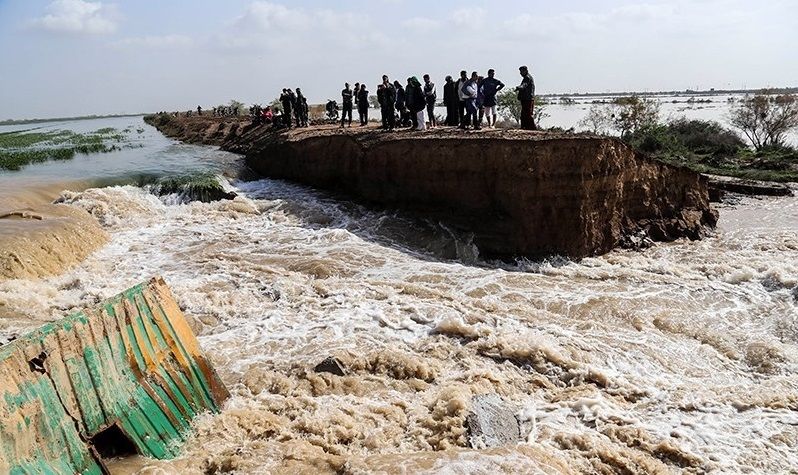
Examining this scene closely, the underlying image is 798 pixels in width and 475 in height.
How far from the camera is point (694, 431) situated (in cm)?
527

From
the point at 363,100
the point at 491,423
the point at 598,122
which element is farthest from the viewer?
the point at 598,122

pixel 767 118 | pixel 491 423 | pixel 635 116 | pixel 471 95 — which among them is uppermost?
pixel 471 95

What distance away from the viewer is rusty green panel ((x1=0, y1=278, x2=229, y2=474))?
3740 millimetres

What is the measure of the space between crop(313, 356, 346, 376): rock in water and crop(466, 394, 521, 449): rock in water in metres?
1.63

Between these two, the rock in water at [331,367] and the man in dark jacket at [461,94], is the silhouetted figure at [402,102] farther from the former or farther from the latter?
the rock in water at [331,367]

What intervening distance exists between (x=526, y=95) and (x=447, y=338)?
306 inches

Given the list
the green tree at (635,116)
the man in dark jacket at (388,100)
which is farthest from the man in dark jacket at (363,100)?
the green tree at (635,116)

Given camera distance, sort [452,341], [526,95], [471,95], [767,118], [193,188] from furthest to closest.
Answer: [767,118] < [193,188] < [471,95] < [526,95] < [452,341]

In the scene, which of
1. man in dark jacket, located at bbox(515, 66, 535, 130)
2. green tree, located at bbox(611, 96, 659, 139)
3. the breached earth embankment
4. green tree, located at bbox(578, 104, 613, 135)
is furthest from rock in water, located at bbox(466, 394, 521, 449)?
green tree, located at bbox(578, 104, 613, 135)

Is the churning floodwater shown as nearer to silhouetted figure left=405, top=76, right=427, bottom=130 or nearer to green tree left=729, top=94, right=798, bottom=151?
silhouetted figure left=405, top=76, right=427, bottom=130

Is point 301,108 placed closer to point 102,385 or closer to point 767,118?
point 102,385

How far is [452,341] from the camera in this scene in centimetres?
710

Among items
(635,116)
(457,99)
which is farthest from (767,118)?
(457,99)

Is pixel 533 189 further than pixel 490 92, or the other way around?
pixel 490 92
